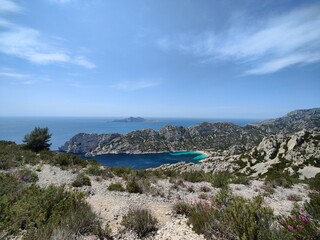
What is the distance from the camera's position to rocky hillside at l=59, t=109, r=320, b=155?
12381 centimetres

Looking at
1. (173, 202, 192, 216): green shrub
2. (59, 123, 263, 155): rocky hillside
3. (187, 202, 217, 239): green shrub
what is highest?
(187, 202, 217, 239): green shrub

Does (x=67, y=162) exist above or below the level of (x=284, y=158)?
above

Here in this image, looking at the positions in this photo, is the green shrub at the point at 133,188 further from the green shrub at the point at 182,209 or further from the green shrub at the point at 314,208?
the green shrub at the point at 314,208

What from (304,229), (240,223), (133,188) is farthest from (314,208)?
(133,188)

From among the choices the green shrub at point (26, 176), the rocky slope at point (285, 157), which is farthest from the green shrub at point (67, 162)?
the rocky slope at point (285, 157)

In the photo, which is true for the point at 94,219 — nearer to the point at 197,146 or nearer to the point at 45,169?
the point at 45,169

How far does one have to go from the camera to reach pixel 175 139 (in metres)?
146

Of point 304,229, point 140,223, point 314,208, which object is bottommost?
point 140,223

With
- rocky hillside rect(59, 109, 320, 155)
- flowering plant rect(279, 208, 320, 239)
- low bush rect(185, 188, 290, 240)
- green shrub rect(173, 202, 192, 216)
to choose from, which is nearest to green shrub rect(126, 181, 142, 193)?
green shrub rect(173, 202, 192, 216)

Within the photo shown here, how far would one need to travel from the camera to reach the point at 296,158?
36750mm

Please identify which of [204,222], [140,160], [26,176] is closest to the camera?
[204,222]

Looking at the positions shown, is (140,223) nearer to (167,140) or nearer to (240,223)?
(240,223)

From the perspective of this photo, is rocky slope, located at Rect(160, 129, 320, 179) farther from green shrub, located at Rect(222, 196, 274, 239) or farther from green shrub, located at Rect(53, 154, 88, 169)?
green shrub, located at Rect(222, 196, 274, 239)

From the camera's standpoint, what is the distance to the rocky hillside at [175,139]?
12381 cm
